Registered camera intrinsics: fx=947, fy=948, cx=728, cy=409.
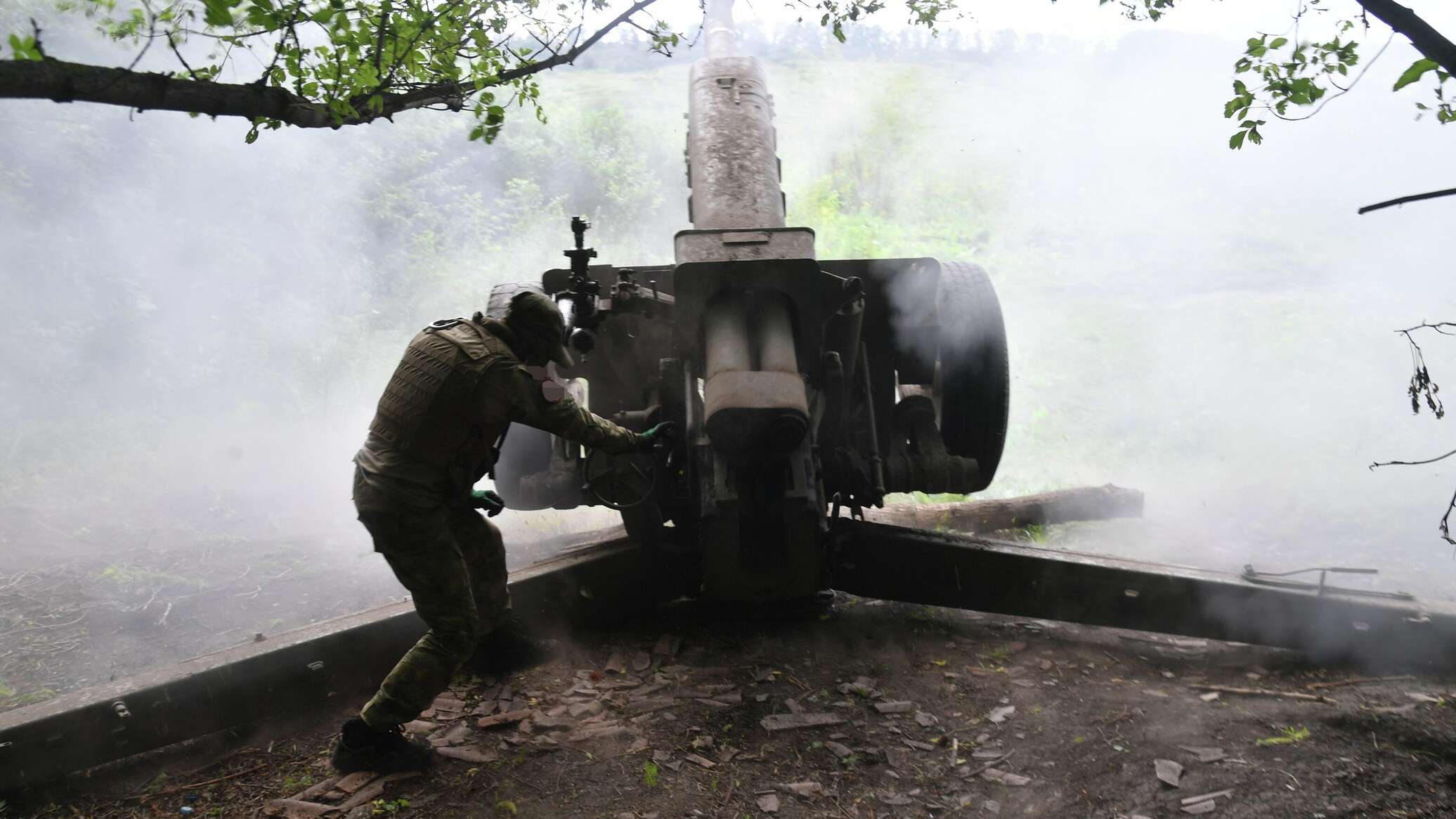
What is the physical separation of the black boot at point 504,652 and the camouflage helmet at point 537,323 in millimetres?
1179

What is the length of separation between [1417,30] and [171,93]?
8.87 feet

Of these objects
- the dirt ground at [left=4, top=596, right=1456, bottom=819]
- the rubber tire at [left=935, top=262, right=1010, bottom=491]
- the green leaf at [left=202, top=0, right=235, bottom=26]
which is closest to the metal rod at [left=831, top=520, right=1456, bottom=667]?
the dirt ground at [left=4, top=596, right=1456, bottom=819]

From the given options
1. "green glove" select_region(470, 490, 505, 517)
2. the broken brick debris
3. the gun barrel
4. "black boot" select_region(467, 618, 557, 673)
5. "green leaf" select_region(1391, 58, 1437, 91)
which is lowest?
the broken brick debris

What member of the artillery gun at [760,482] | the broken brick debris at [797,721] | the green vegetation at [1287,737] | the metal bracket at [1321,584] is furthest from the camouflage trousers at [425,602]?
the metal bracket at [1321,584]

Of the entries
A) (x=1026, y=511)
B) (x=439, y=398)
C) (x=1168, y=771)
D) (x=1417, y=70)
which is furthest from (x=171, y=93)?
(x=1026, y=511)

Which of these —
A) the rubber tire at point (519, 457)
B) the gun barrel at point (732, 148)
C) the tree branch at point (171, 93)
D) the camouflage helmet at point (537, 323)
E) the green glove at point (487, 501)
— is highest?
the gun barrel at point (732, 148)

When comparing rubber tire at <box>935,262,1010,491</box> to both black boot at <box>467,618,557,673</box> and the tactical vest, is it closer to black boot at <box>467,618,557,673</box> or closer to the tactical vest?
black boot at <box>467,618,557,673</box>

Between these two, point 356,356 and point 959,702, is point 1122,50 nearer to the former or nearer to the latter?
point 356,356

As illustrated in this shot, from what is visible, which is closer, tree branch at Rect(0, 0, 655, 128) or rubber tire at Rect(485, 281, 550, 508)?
tree branch at Rect(0, 0, 655, 128)

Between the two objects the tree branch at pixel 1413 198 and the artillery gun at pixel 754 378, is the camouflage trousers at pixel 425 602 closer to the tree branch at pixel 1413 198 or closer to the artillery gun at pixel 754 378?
the artillery gun at pixel 754 378

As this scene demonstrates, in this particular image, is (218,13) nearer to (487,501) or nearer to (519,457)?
(487,501)

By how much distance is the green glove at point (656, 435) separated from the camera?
11.6 ft

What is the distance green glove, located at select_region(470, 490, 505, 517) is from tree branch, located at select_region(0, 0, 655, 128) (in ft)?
4.48

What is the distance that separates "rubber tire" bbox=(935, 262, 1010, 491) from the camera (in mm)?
4633
